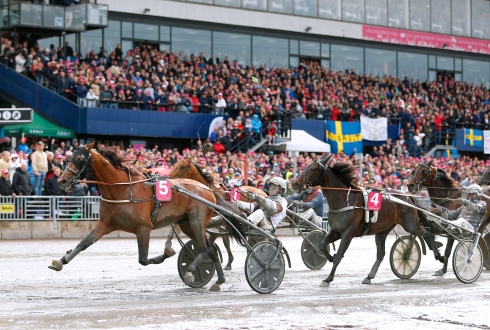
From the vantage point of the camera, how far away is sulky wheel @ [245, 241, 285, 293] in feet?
39.7

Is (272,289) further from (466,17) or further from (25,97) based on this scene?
(466,17)

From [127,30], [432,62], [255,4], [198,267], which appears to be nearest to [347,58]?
[432,62]

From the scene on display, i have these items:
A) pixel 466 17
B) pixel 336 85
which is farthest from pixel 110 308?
pixel 466 17

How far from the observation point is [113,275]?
14711mm

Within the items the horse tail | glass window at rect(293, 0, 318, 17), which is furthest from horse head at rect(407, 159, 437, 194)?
glass window at rect(293, 0, 318, 17)

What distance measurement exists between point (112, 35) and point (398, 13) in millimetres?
15907

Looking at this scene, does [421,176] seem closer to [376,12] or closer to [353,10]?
[353,10]

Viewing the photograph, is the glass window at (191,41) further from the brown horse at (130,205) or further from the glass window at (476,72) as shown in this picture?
the brown horse at (130,205)

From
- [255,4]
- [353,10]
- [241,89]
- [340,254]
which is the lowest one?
[340,254]

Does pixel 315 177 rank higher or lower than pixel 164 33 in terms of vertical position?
lower

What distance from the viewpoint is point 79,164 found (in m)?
11.9

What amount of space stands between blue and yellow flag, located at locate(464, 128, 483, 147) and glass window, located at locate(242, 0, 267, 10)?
35.7 feet

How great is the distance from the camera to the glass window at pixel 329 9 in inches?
1677

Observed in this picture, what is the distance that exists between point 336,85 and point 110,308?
3038cm
